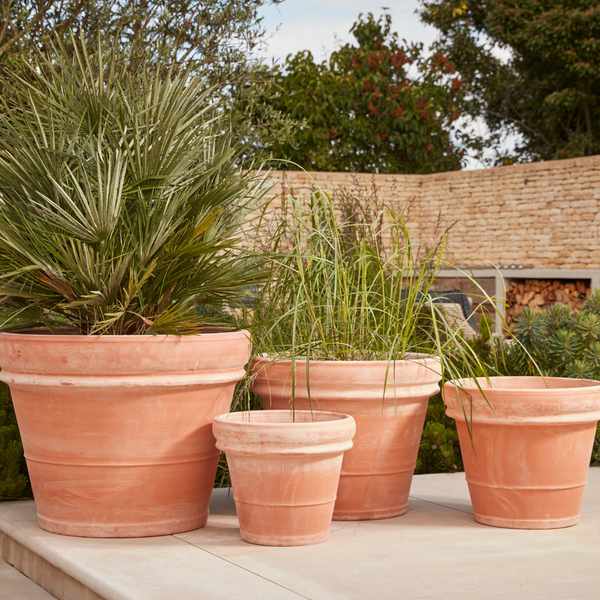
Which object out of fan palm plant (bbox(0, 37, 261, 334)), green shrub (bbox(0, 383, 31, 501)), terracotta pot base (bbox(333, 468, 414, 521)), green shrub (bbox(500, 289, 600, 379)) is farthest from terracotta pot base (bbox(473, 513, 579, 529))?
green shrub (bbox(0, 383, 31, 501))

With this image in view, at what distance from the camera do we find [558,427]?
7.70 feet

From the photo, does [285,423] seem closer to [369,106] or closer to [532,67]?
[369,106]

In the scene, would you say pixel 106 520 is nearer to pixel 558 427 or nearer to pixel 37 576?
pixel 37 576

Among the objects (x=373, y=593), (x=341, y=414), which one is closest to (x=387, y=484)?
(x=341, y=414)

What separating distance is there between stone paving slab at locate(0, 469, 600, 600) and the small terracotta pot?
6 centimetres

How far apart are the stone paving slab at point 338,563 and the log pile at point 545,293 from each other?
10.2 m

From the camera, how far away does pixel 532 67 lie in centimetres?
1700

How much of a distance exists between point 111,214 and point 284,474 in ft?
2.96

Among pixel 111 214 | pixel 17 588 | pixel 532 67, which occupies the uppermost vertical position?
pixel 532 67

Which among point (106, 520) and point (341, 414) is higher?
point (341, 414)

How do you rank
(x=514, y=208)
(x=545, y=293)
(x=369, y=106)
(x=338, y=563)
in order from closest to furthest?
(x=338, y=563)
(x=545, y=293)
(x=514, y=208)
(x=369, y=106)

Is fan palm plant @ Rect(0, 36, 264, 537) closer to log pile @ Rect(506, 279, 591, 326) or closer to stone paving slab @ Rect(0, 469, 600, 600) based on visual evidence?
stone paving slab @ Rect(0, 469, 600, 600)

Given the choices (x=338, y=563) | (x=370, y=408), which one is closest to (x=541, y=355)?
(x=370, y=408)

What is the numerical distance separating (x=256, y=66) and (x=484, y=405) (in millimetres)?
4024
